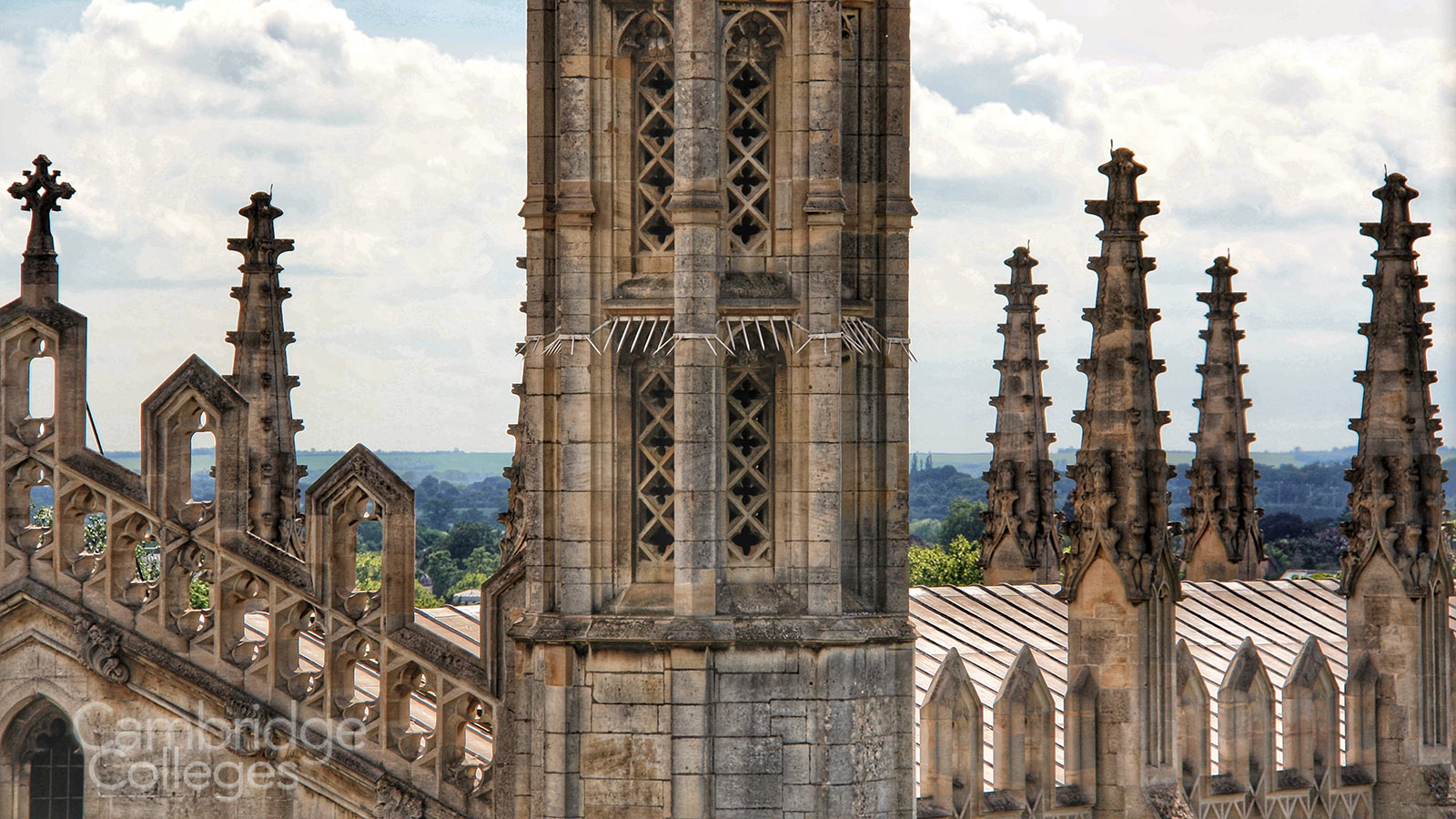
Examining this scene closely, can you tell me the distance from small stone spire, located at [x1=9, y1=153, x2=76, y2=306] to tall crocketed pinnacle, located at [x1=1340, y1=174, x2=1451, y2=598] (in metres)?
15.1

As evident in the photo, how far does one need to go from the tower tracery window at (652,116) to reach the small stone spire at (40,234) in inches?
223

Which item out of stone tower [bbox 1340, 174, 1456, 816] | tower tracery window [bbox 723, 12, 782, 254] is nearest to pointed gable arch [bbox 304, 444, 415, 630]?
tower tracery window [bbox 723, 12, 782, 254]

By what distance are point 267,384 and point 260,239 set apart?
1.75 meters

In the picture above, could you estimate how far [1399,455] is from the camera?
2855 cm

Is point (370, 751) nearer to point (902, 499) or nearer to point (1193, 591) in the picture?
point (902, 499)

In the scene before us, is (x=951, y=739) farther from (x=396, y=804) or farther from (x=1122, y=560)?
(x=396, y=804)

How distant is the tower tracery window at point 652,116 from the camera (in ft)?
62.6

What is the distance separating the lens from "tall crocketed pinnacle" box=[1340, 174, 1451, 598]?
1123 inches

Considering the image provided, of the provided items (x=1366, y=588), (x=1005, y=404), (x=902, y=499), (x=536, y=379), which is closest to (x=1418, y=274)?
(x=1366, y=588)

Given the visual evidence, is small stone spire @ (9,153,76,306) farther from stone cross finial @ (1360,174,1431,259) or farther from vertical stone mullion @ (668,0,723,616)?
stone cross finial @ (1360,174,1431,259)

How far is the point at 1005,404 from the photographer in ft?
111

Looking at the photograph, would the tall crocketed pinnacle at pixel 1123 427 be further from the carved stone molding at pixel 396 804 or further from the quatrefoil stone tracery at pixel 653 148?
the quatrefoil stone tracery at pixel 653 148

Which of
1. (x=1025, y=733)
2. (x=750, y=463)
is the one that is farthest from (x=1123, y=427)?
(x=750, y=463)

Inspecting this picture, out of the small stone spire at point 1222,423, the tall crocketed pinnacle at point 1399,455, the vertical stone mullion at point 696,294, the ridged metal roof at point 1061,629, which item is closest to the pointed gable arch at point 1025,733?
the ridged metal roof at point 1061,629
